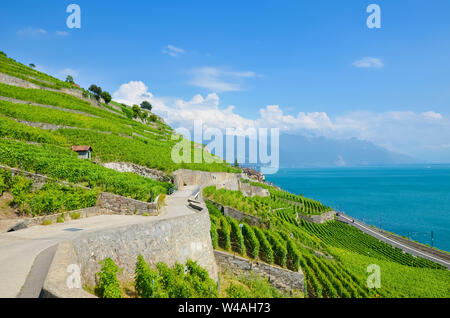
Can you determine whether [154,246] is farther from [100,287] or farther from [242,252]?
[242,252]

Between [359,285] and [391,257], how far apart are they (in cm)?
2705

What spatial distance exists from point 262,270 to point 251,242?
2.65 meters

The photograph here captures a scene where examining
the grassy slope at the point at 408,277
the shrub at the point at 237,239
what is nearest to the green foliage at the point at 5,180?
the shrub at the point at 237,239

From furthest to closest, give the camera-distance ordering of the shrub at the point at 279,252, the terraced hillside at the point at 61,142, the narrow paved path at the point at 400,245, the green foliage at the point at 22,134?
the narrow paved path at the point at 400,245 → the green foliage at the point at 22,134 → the shrub at the point at 279,252 → the terraced hillside at the point at 61,142

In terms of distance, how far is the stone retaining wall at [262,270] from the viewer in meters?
21.1

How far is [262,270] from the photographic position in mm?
21953

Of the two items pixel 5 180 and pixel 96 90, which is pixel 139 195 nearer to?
pixel 5 180

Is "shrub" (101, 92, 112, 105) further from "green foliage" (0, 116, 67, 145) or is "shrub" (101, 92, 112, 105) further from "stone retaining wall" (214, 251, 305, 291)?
"stone retaining wall" (214, 251, 305, 291)

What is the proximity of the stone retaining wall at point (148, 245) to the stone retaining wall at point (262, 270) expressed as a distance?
343 centimetres

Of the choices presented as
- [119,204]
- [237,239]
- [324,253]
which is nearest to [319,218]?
[324,253]

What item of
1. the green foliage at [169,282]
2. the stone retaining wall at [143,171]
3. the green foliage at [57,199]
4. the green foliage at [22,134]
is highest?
the green foliage at [22,134]

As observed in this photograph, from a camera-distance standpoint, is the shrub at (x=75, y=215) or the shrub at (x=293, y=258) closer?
the shrub at (x=75, y=215)

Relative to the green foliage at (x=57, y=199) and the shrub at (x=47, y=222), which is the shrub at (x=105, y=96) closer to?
the green foliage at (x=57, y=199)
